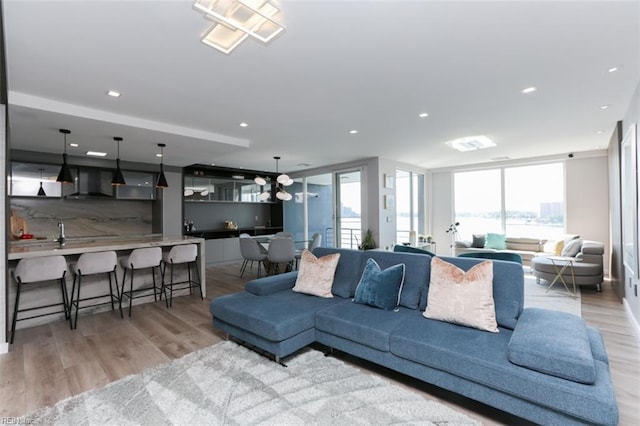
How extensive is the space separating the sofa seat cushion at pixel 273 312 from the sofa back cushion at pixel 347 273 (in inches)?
4.6

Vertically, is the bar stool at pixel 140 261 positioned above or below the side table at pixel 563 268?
above

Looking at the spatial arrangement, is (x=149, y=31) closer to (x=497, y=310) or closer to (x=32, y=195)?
(x=497, y=310)

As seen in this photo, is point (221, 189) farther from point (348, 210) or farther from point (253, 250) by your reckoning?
Result: point (348, 210)

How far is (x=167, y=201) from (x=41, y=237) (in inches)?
86.7

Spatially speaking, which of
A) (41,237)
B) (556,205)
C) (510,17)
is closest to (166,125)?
(41,237)

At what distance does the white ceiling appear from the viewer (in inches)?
76.1

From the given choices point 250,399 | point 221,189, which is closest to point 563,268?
point 250,399

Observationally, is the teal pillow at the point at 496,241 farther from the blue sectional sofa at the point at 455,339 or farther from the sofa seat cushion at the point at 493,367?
the sofa seat cushion at the point at 493,367

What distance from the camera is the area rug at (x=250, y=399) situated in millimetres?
1911

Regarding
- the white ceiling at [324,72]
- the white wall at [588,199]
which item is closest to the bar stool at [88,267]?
the white ceiling at [324,72]

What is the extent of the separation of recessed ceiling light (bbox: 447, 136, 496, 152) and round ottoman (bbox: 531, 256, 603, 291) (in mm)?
2278

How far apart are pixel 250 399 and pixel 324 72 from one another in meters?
2.68

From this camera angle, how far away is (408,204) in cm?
817

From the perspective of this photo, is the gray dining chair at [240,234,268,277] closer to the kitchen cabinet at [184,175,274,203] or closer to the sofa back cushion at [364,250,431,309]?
the kitchen cabinet at [184,175,274,203]
